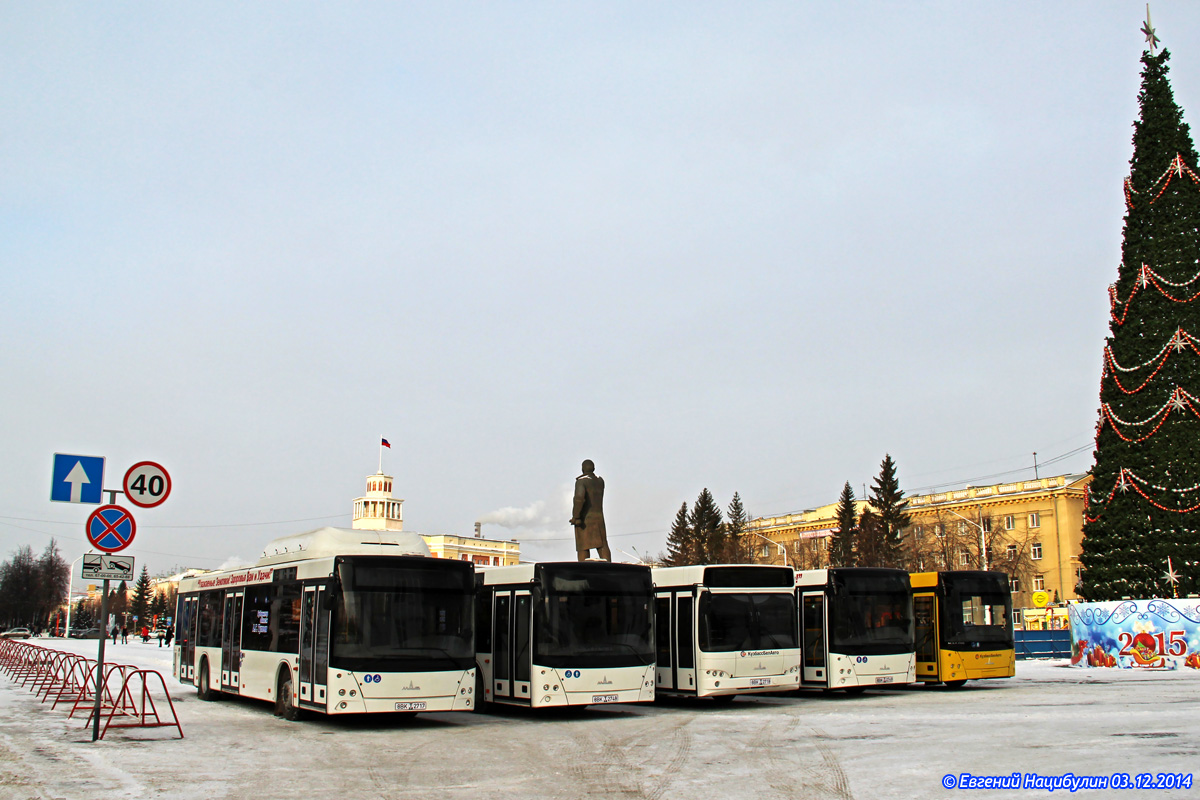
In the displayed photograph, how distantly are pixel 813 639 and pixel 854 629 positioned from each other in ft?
2.96

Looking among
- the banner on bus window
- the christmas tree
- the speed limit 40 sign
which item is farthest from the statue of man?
the christmas tree

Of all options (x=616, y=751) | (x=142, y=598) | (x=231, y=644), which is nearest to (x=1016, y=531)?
(x=231, y=644)

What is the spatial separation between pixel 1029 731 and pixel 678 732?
5215 millimetres

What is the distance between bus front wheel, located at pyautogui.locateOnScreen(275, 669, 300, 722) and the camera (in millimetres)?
17656

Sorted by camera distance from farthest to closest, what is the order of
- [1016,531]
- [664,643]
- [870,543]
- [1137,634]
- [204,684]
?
1. [1016,531]
2. [870,543]
3. [1137,634]
4. [204,684]
5. [664,643]

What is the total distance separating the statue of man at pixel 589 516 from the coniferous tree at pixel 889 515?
58.8 metres

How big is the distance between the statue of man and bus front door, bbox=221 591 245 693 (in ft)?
27.4

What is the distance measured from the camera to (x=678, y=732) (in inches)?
642

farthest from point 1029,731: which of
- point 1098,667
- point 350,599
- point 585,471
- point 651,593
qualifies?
point 1098,667

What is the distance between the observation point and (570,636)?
17.9 m

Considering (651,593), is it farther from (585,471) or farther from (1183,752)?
(1183,752)

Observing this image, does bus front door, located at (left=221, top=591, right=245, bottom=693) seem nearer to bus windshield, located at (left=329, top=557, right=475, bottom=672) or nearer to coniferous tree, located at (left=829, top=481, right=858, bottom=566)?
bus windshield, located at (left=329, top=557, right=475, bottom=672)

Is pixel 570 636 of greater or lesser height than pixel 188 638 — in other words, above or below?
above

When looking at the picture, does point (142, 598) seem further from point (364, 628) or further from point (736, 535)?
point (364, 628)
